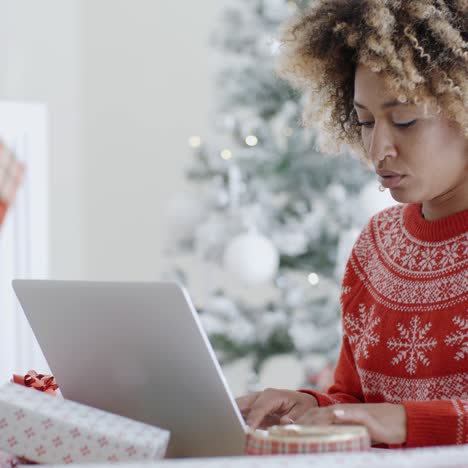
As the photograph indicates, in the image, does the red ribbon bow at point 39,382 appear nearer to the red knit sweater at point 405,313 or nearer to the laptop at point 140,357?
the laptop at point 140,357

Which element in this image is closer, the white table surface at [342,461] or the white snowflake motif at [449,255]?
the white table surface at [342,461]

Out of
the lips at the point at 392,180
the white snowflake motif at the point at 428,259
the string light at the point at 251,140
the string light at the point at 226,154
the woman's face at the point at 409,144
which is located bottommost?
the white snowflake motif at the point at 428,259

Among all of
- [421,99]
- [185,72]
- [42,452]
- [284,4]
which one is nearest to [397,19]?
[421,99]

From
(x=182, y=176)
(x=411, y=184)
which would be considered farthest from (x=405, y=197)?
(x=182, y=176)

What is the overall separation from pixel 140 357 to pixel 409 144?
487mm

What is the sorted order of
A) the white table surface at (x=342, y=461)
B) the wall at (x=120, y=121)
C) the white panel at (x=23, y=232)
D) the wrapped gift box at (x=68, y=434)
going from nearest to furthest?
the white table surface at (x=342, y=461) → the wrapped gift box at (x=68, y=434) → the white panel at (x=23, y=232) → the wall at (x=120, y=121)

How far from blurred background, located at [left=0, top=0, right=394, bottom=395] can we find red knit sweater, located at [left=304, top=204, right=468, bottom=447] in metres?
0.80

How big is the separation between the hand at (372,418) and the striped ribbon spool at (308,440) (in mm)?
85

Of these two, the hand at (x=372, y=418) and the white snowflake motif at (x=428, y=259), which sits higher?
the white snowflake motif at (x=428, y=259)

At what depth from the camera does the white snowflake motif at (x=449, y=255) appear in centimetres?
126

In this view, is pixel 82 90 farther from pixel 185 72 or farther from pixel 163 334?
pixel 163 334

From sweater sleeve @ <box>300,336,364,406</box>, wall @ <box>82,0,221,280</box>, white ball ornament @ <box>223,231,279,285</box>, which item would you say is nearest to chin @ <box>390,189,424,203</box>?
sweater sleeve @ <box>300,336,364,406</box>

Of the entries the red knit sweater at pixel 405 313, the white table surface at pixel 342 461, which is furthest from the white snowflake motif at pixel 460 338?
the white table surface at pixel 342 461

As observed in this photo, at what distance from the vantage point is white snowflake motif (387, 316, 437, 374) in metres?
1.23
